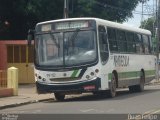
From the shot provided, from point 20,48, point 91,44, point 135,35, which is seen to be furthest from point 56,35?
point 20,48

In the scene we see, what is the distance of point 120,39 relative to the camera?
84.9 feet

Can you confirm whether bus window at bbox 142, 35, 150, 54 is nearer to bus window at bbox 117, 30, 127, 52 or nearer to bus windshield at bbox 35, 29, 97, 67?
bus window at bbox 117, 30, 127, 52

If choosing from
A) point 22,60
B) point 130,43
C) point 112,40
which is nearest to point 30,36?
point 112,40

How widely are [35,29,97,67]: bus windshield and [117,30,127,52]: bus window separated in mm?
3357

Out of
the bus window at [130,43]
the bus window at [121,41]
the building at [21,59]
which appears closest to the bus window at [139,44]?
the bus window at [130,43]

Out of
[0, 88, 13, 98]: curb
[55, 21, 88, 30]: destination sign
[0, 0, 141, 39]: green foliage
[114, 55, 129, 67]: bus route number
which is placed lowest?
[0, 88, 13, 98]: curb

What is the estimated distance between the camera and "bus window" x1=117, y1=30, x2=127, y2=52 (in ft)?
84.2

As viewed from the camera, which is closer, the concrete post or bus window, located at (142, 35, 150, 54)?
the concrete post

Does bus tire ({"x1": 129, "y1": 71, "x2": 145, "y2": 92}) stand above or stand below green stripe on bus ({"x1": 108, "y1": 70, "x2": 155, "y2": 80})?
below

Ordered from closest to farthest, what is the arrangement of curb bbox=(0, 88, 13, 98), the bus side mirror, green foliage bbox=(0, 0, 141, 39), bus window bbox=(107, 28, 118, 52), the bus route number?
1. the bus side mirror
2. bus window bbox=(107, 28, 118, 52)
3. the bus route number
4. curb bbox=(0, 88, 13, 98)
5. green foliage bbox=(0, 0, 141, 39)

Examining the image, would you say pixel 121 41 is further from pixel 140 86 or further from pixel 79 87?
pixel 79 87

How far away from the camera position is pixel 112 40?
24.5 metres

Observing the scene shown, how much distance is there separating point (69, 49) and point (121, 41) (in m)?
4.17

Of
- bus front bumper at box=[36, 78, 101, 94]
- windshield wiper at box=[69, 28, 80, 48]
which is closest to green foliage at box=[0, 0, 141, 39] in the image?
windshield wiper at box=[69, 28, 80, 48]
